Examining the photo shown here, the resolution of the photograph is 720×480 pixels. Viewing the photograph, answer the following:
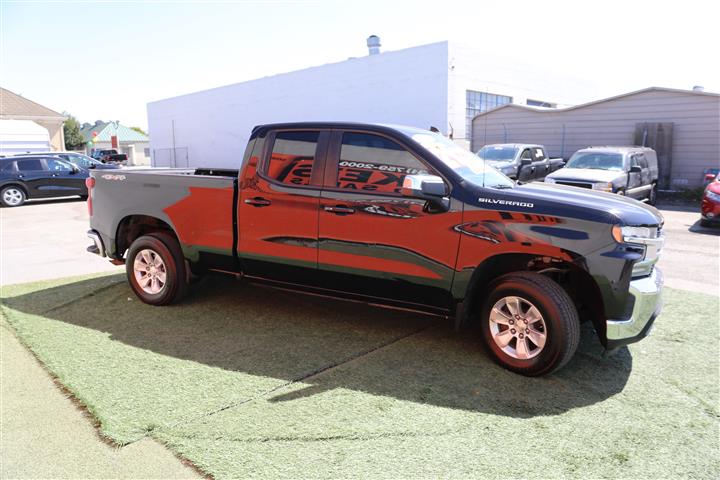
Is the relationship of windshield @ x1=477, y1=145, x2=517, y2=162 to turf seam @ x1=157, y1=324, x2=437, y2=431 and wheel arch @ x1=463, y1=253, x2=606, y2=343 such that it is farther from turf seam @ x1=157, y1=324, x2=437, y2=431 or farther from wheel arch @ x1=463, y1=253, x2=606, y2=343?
wheel arch @ x1=463, y1=253, x2=606, y2=343

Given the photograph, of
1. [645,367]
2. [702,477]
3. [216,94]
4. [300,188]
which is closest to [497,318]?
[645,367]

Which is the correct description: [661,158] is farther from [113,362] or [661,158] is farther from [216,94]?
[216,94]

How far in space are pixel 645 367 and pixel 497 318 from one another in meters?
1.28

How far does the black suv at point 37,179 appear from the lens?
16611mm

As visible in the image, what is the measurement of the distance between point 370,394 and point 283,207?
1892 mm

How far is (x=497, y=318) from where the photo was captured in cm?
417

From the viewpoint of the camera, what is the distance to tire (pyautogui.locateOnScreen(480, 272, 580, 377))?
3863 millimetres

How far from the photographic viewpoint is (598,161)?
45.3ft

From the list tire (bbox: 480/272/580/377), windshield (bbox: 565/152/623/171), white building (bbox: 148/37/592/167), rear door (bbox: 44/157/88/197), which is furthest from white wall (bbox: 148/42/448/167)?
tire (bbox: 480/272/580/377)

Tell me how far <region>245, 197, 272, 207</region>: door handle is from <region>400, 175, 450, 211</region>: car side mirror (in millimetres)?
1370

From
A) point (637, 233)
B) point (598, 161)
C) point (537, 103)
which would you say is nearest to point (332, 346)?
point (637, 233)

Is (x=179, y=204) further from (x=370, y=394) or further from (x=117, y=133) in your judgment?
(x=117, y=133)

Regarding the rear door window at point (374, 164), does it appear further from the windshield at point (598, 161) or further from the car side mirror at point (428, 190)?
the windshield at point (598, 161)

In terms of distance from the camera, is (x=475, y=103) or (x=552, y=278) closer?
(x=552, y=278)
